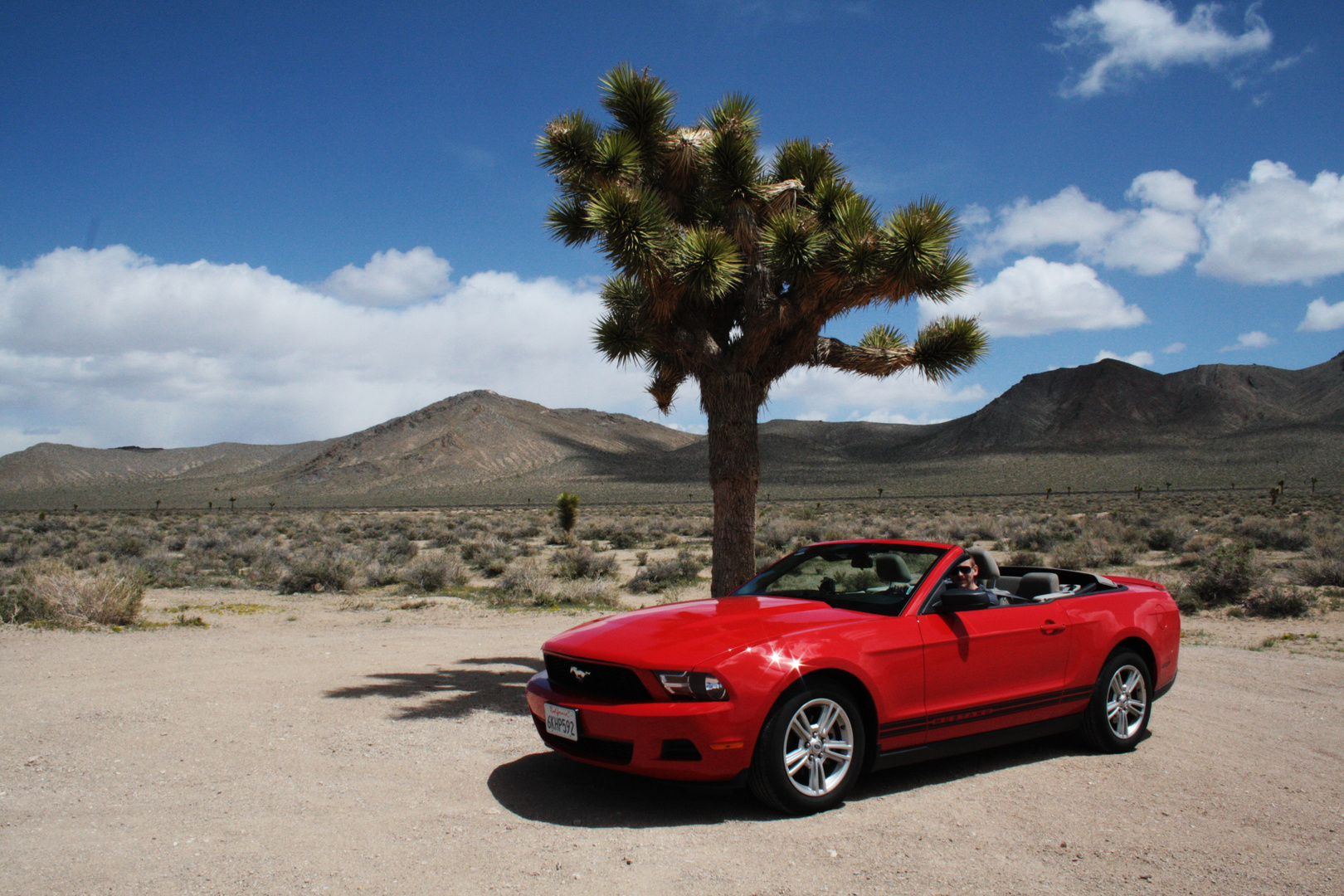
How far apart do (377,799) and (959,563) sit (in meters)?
3.89

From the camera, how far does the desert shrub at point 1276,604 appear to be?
1334 cm


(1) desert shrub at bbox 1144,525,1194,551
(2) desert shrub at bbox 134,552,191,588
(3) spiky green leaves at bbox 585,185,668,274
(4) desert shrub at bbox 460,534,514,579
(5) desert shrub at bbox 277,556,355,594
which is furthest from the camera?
(1) desert shrub at bbox 1144,525,1194,551

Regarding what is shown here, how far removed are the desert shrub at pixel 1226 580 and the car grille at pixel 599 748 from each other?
1304 centimetres

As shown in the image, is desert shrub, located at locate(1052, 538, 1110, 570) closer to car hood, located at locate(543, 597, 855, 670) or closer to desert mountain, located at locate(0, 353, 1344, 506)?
car hood, located at locate(543, 597, 855, 670)

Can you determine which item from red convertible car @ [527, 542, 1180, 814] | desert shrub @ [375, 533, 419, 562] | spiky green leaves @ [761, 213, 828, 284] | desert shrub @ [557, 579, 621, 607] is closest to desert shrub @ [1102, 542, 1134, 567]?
desert shrub @ [557, 579, 621, 607]

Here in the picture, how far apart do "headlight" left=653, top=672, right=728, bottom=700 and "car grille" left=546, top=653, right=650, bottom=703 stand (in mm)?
211

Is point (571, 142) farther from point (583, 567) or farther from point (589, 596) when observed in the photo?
point (583, 567)

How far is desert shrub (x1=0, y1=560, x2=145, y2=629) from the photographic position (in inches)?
472

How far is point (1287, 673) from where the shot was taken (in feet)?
30.0

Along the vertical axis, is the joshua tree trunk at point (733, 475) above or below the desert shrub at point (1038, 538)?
above

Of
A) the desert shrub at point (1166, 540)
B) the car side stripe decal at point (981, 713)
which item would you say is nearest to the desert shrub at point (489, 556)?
the car side stripe decal at point (981, 713)

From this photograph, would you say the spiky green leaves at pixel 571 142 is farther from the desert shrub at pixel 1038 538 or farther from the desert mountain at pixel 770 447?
the desert mountain at pixel 770 447

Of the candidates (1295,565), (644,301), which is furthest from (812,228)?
(1295,565)

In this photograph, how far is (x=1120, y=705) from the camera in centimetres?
620
